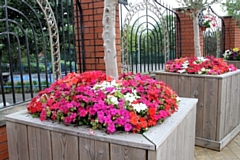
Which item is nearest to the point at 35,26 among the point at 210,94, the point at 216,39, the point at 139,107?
the point at 216,39

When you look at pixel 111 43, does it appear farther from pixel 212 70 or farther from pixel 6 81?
pixel 6 81

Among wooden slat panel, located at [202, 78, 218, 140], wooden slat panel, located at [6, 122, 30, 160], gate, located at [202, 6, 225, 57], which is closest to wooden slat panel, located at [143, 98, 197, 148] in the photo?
wooden slat panel, located at [6, 122, 30, 160]

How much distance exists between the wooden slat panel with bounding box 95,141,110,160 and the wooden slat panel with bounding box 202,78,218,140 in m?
1.82

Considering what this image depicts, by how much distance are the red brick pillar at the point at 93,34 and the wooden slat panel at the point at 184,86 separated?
3.05 feet

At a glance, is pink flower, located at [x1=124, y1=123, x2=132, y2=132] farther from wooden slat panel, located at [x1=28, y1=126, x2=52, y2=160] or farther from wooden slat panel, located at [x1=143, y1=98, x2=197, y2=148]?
wooden slat panel, located at [x1=28, y1=126, x2=52, y2=160]

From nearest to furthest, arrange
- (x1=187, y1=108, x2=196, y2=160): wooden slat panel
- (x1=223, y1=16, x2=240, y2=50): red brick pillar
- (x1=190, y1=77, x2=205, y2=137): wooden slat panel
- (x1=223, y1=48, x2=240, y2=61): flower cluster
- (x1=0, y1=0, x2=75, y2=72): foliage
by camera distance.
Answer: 1. (x1=187, y1=108, x2=196, y2=160): wooden slat panel
2. (x1=190, y1=77, x2=205, y2=137): wooden slat panel
3. (x1=0, y1=0, x2=75, y2=72): foliage
4. (x1=223, y1=48, x2=240, y2=61): flower cluster
5. (x1=223, y1=16, x2=240, y2=50): red brick pillar

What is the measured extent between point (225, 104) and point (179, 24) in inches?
110

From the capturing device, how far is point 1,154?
196 cm

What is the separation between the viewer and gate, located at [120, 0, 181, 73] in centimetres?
388

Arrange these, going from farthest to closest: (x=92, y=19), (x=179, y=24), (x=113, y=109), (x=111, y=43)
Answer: (x=179, y=24), (x=92, y=19), (x=111, y=43), (x=113, y=109)

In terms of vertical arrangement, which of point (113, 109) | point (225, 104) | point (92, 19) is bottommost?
point (225, 104)

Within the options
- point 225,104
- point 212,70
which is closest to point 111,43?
point 212,70

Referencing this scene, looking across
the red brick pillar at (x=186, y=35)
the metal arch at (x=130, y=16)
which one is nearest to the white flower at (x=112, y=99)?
the metal arch at (x=130, y=16)

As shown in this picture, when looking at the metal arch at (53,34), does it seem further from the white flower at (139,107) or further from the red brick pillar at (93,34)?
the white flower at (139,107)
